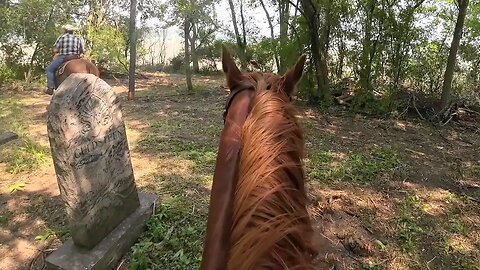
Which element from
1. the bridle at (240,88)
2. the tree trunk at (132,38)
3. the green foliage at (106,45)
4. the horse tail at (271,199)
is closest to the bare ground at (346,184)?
the horse tail at (271,199)

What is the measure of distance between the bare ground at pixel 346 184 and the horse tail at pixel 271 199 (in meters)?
0.14

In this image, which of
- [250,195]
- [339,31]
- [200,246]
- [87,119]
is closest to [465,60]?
[339,31]

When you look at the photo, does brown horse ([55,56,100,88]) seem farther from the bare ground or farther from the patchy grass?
the patchy grass

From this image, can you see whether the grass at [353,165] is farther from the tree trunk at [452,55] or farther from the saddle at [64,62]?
the saddle at [64,62]

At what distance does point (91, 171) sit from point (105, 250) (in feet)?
2.18

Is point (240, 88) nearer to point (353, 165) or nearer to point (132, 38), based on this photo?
point (353, 165)

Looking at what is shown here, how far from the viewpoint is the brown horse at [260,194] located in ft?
2.78

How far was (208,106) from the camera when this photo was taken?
28.9ft

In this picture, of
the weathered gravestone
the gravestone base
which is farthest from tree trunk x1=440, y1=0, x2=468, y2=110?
the weathered gravestone

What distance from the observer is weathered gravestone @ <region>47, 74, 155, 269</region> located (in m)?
2.66

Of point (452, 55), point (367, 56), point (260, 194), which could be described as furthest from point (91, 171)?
point (452, 55)

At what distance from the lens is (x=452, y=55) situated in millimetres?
7246

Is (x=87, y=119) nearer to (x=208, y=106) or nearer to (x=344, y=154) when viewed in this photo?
(x=344, y=154)

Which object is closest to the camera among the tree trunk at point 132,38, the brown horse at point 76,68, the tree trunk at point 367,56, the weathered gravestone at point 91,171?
the weathered gravestone at point 91,171
